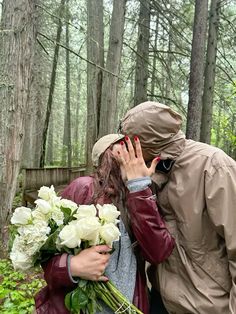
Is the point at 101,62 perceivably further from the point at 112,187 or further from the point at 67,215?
the point at 67,215

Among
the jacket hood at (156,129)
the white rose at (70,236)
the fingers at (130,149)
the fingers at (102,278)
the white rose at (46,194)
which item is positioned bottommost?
the fingers at (102,278)

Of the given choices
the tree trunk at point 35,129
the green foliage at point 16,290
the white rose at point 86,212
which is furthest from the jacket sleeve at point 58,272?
the tree trunk at point 35,129

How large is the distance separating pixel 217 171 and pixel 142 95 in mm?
7584

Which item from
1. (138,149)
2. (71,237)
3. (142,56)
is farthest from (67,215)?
(142,56)

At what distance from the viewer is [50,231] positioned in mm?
1812

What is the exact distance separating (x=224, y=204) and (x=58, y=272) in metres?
0.85

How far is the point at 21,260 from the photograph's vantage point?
179cm

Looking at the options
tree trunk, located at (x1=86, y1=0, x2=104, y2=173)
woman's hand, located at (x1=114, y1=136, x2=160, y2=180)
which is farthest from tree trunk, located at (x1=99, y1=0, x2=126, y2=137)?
woman's hand, located at (x1=114, y1=136, x2=160, y2=180)

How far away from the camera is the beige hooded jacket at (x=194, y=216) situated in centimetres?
179

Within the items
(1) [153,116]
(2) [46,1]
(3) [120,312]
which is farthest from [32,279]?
(2) [46,1]

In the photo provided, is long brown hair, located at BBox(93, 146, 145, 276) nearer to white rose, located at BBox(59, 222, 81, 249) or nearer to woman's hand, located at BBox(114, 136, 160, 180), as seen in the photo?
woman's hand, located at BBox(114, 136, 160, 180)

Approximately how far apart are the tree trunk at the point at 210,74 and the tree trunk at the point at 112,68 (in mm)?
2655

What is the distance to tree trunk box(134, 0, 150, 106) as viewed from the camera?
919 cm

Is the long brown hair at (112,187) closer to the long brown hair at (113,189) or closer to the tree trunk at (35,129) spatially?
the long brown hair at (113,189)
